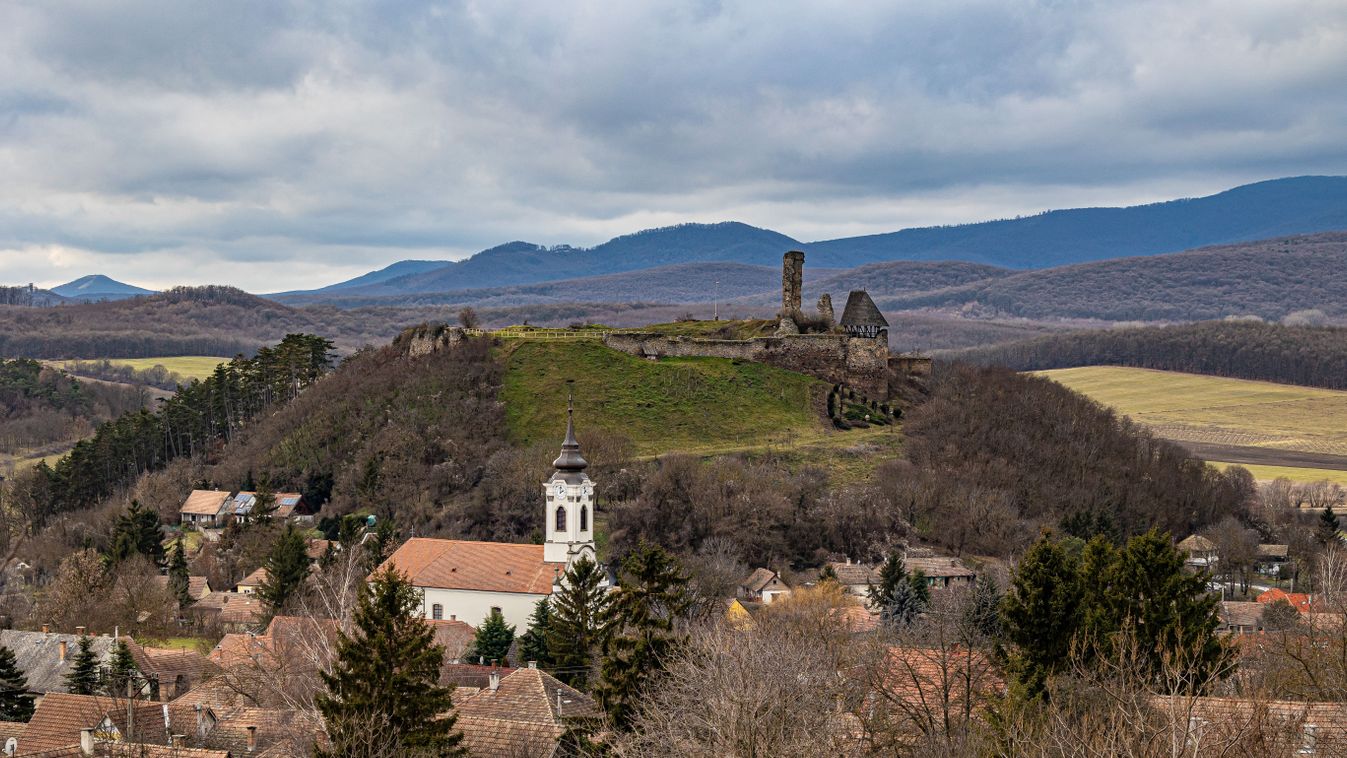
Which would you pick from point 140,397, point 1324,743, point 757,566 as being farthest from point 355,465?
point 140,397

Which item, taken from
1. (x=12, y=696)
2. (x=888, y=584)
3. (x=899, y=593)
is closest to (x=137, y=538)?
(x=12, y=696)

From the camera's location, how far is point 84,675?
151ft

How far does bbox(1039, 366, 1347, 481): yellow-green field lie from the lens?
138500mm

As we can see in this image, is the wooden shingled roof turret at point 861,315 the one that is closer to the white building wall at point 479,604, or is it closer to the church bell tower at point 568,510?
the church bell tower at point 568,510

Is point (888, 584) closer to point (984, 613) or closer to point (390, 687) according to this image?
point (984, 613)

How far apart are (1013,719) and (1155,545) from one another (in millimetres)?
11067

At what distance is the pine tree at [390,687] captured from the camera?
3027cm

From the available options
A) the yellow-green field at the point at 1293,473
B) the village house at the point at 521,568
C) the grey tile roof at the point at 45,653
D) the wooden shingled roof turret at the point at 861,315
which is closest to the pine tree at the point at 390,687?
the grey tile roof at the point at 45,653

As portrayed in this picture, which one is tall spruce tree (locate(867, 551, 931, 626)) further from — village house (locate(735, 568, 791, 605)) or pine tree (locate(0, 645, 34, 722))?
pine tree (locate(0, 645, 34, 722))

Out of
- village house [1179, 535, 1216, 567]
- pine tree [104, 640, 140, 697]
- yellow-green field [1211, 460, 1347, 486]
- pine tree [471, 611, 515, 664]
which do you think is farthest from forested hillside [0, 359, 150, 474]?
yellow-green field [1211, 460, 1347, 486]

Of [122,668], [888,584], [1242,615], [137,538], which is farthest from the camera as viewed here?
[137,538]

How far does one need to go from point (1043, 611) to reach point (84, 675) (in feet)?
100

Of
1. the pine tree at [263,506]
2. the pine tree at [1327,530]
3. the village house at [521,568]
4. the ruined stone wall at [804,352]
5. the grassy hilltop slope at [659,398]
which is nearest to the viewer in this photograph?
the village house at [521,568]

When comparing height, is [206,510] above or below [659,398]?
below
